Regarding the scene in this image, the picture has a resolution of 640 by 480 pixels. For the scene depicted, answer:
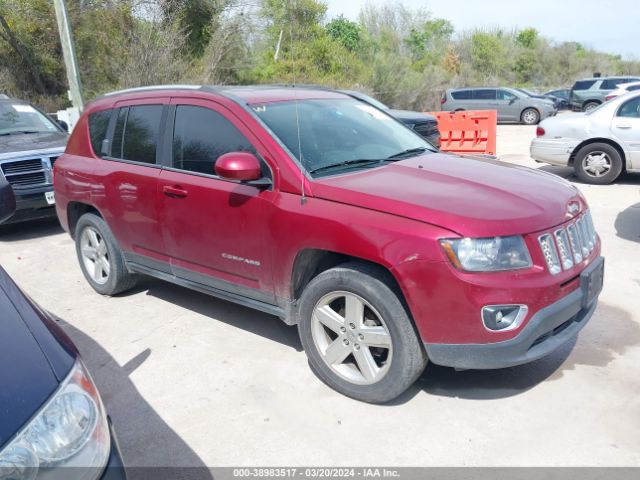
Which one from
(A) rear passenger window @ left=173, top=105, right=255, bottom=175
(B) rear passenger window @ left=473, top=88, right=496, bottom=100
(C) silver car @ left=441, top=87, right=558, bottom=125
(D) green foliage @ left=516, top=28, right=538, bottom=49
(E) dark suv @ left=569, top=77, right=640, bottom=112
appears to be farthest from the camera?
(D) green foliage @ left=516, top=28, right=538, bottom=49

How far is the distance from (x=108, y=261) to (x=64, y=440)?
3588mm

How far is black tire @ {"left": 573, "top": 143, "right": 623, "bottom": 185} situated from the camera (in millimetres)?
9250

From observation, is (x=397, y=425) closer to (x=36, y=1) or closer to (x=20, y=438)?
(x=20, y=438)

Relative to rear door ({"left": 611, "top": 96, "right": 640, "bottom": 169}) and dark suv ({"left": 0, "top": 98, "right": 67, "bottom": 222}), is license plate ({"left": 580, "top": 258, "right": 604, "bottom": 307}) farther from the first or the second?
dark suv ({"left": 0, "top": 98, "right": 67, "bottom": 222})

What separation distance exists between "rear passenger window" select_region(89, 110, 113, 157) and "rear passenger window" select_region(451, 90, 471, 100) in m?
20.5

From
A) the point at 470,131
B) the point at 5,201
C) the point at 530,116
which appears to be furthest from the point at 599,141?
the point at 530,116

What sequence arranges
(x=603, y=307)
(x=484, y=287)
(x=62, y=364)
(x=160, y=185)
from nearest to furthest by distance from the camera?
1. (x=62, y=364)
2. (x=484, y=287)
3. (x=160, y=185)
4. (x=603, y=307)

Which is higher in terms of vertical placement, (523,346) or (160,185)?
(160,185)

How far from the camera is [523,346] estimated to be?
2967 millimetres

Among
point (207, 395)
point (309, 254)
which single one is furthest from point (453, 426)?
point (207, 395)

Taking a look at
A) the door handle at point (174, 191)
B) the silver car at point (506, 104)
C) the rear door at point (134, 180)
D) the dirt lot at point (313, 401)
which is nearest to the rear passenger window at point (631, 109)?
the dirt lot at point (313, 401)

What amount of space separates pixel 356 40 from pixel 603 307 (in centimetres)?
2997

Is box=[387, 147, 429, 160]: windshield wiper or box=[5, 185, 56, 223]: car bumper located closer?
box=[387, 147, 429, 160]: windshield wiper

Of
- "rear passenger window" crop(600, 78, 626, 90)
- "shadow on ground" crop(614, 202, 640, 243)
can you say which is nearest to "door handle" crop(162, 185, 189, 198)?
"shadow on ground" crop(614, 202, 640, 243)
